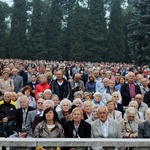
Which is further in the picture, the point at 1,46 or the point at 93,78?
the point at 1,46

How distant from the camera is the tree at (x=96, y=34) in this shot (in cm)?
5812

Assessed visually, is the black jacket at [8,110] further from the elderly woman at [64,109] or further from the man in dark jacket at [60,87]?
the man in dark jacket at [60,87]

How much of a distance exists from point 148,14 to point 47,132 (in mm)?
28812

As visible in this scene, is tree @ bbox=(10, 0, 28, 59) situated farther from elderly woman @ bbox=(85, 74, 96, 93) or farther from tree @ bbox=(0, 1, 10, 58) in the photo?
elderly woman @ bbox=(85, 74, 96, 93)

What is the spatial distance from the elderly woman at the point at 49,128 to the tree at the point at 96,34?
51232mm

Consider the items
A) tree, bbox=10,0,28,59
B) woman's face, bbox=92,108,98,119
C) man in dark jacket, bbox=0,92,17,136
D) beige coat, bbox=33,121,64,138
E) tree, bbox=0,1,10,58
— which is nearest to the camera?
beige coat, bbox=33,121,64,138

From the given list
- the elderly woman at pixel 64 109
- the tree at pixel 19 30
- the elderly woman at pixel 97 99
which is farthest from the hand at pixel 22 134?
the tree at pixel 19 30

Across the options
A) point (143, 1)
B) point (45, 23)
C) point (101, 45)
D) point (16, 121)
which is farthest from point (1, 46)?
point (16, 121)

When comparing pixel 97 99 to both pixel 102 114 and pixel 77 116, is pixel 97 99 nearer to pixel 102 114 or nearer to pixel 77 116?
pixel 102 114

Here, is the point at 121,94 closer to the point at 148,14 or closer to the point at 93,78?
the point at 93,78

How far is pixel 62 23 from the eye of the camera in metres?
65.2

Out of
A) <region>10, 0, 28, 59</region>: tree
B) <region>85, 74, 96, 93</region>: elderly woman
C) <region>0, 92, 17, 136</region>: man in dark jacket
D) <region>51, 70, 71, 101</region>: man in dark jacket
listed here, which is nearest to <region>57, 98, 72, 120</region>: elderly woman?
<region>0, 92, 17, 136</region>: man in dark jacket

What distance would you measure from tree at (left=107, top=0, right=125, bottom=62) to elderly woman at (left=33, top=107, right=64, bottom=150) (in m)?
51.0

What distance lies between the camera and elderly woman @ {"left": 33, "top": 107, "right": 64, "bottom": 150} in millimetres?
6723
